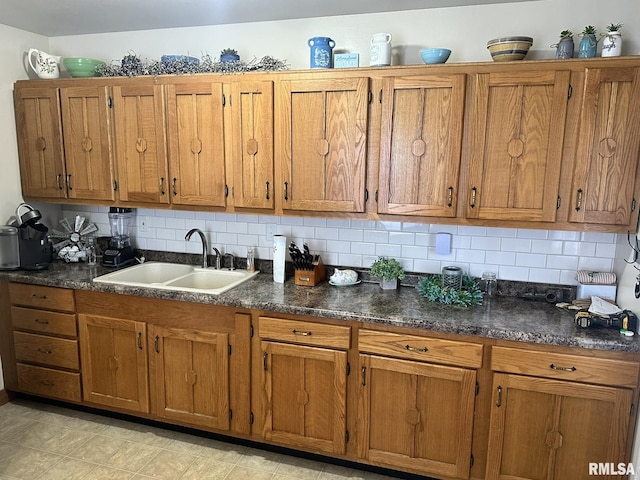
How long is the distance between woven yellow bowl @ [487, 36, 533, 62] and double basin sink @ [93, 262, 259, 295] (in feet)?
6.14

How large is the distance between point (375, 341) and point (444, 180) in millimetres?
891

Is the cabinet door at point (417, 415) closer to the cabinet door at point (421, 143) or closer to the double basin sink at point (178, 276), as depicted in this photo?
the cabinet door at point (421, 143)

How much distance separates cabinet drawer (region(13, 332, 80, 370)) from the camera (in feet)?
9.32

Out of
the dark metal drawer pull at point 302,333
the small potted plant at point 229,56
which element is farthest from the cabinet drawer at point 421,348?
the small potted plant at point 229,56

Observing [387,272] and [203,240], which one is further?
[203,240]

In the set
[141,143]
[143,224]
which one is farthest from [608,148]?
[143,224]

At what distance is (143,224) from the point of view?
328cm

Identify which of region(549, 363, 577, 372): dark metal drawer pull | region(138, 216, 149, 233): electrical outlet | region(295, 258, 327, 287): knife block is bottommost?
region(549, 363, 577, 372): dark metal drawer pull

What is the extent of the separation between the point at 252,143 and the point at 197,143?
352mm

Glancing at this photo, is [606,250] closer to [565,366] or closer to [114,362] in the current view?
[565,366]

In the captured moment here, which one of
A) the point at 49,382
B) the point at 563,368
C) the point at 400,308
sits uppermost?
the point at 400,308

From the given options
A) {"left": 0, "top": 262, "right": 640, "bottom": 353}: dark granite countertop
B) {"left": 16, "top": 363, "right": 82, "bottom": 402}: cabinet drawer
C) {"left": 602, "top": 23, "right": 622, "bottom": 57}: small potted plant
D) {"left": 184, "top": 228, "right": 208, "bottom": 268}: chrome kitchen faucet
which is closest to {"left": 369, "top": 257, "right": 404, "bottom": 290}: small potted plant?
{"left": 0, "top": 262, "right": 640, "bottom": 353}: dark granite countertop

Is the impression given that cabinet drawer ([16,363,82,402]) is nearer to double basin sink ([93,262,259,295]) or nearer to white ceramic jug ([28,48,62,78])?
double basin sink ([93,262,259,295])

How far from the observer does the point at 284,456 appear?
2.58m
